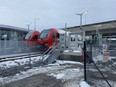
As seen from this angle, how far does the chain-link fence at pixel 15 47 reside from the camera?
2228 cm

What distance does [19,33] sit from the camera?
5331cm

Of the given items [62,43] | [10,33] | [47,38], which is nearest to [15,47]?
[47,38]

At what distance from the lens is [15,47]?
80.0 ft

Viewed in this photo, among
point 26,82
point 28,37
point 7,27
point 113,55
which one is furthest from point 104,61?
point 7,27

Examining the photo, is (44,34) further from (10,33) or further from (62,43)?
(10,33)

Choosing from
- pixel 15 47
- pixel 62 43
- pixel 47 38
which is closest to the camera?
pixel 62 43

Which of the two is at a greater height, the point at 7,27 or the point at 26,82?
the point at 7,27

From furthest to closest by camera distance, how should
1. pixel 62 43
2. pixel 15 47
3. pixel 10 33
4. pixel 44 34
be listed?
pixel 10 33 < pixel 44 34 < pixel 15 47 < pixel 62 43

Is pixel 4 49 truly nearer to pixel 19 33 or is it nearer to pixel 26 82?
pixel 26 82

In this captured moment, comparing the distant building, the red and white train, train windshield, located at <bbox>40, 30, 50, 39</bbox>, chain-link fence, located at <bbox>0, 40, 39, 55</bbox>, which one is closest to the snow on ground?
chain-link fence, located at <bbox>0, 40, 39, 55</bbox>

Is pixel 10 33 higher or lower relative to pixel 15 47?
higher

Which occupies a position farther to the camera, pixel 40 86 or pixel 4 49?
pixel 4 49

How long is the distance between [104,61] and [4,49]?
11916mm

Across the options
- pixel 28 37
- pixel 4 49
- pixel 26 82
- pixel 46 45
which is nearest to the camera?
pixel 26 82
